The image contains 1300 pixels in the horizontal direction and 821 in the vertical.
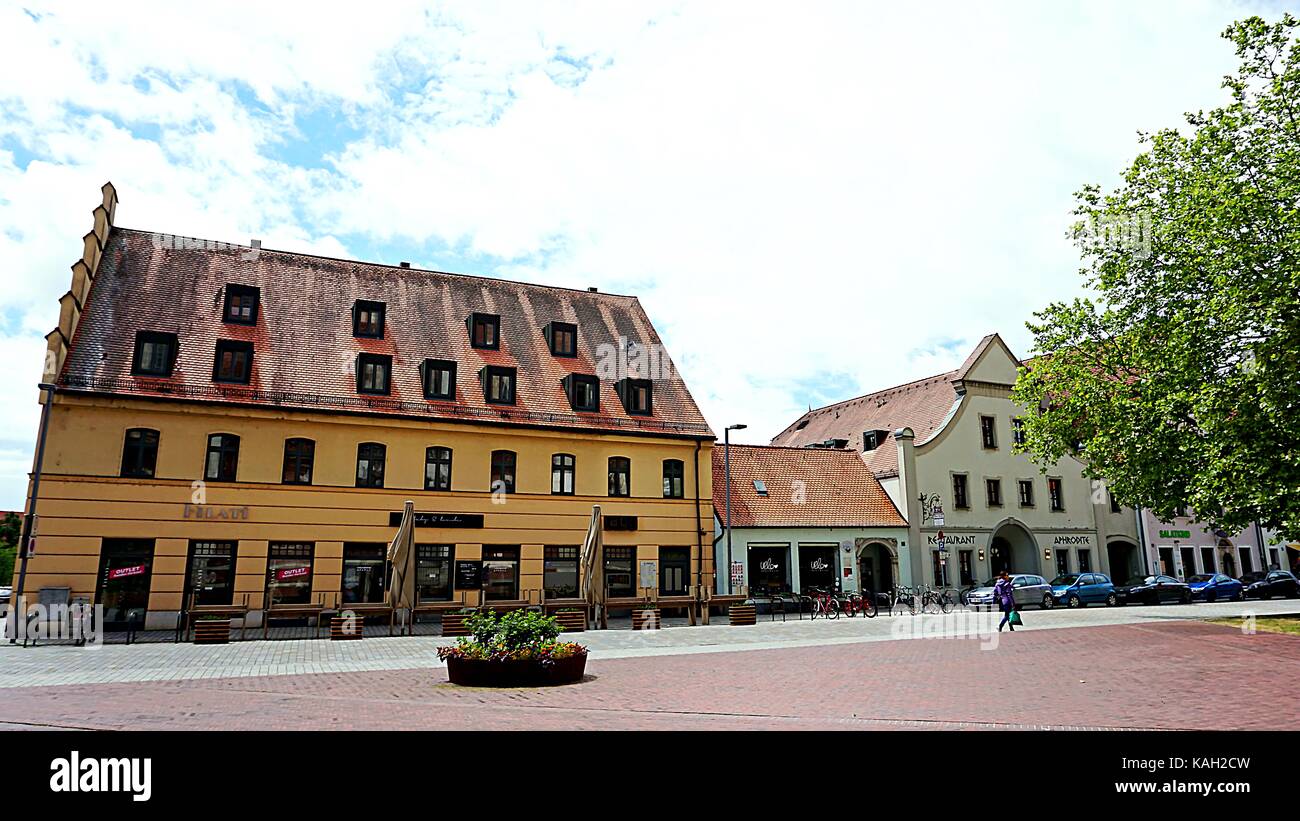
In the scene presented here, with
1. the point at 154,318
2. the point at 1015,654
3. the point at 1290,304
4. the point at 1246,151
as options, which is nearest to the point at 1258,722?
the point at 1015,654

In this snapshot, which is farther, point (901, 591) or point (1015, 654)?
point (901, 591)

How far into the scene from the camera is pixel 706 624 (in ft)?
86.8

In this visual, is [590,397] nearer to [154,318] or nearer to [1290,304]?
[154,318]

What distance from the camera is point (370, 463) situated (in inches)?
1032

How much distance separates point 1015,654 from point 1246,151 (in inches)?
642

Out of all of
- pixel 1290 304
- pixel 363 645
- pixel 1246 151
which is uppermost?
pixel 1246 151

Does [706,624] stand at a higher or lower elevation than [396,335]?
lower

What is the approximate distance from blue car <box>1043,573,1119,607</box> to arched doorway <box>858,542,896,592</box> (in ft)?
22.5

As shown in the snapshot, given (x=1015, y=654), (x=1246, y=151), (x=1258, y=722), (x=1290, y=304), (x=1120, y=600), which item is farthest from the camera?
(x=1120, y=600)

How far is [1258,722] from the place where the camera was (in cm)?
920

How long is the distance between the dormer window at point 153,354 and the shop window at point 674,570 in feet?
57.9

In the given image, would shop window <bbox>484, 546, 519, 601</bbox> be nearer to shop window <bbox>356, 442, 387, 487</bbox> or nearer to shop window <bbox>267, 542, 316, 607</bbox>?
shop window <bbox>356, 442, 387, 487</bbox>

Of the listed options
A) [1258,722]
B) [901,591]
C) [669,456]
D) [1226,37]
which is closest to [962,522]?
[901,591]

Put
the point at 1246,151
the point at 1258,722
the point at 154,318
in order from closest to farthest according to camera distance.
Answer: the point at 1258,722 < the point at 1246,151 < the point at 154,318
